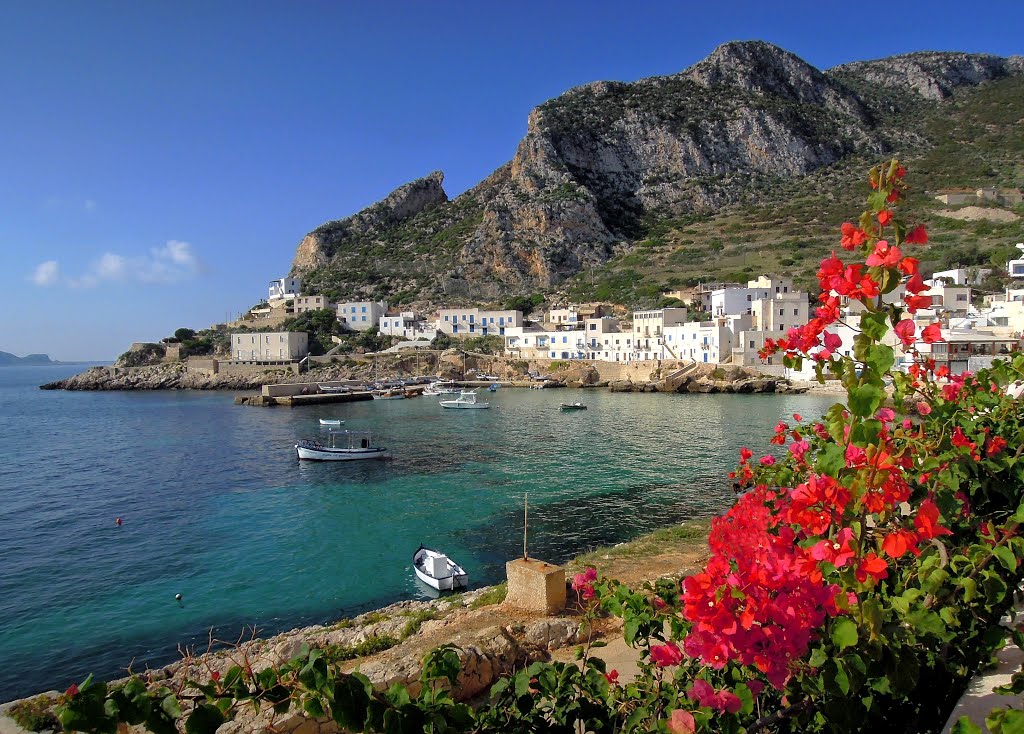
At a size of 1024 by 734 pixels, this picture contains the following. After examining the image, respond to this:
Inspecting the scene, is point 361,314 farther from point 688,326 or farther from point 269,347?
point 688,326

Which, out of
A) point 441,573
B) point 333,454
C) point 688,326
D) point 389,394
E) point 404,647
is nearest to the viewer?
point 404,647

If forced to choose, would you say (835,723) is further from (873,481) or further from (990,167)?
(990,167)

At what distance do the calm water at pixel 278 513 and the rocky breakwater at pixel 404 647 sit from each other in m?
2.31

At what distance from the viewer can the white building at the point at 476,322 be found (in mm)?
73938

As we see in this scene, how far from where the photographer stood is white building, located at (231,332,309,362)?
234 ft

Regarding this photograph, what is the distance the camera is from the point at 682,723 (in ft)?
6.91

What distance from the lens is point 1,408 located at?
186 feet

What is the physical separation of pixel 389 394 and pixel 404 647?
48.2 m

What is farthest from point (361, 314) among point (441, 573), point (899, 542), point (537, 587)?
point (899, 542)

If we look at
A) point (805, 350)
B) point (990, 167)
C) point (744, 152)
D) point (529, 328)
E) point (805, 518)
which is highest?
point (744, 152)

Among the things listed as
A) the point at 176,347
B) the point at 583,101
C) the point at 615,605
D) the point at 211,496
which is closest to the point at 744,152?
the point at 583,101

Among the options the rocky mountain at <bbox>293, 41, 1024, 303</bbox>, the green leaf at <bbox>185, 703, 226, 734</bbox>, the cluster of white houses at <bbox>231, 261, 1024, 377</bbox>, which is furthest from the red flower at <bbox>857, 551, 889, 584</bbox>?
the rocky mountain at <bbox>293, 41, 1024, 303</bbox>

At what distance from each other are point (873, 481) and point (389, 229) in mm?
117857

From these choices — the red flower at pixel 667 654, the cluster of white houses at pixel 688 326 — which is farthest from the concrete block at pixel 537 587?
the cluster of white houses at pixel 688 326
